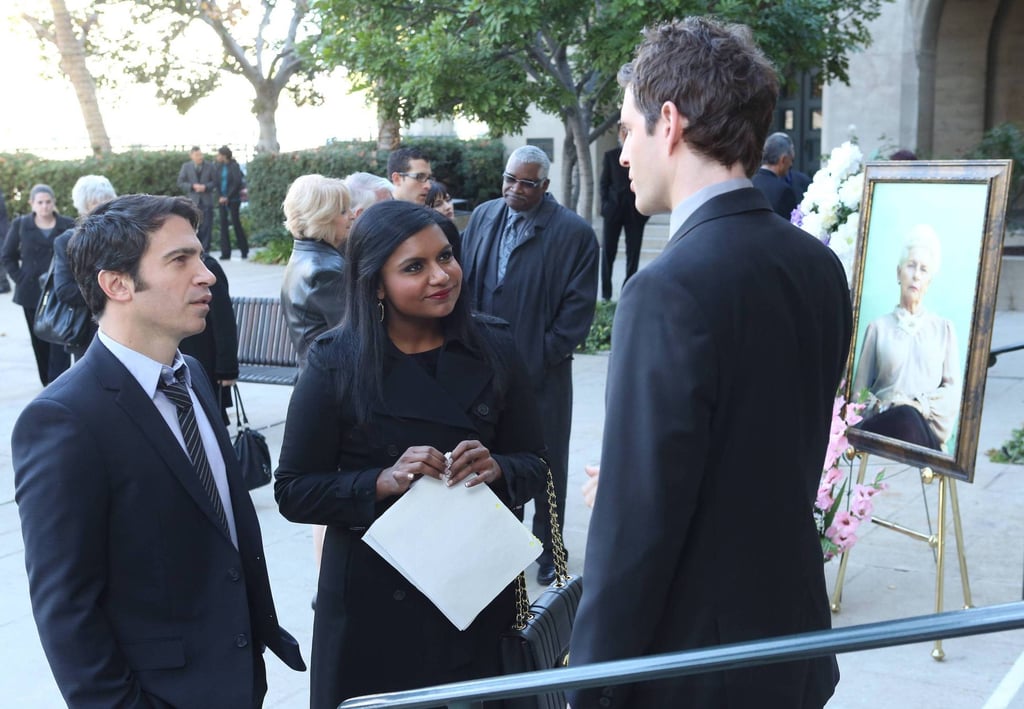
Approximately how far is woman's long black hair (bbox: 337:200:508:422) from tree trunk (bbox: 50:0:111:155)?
22.7m

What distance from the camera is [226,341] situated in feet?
23.4

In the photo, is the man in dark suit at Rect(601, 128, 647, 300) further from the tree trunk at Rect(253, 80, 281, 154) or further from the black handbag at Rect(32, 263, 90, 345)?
the tree trunk at Rect(253, 80, 281, 154)

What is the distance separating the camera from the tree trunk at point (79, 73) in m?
23.8

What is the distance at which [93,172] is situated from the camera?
74.2ft

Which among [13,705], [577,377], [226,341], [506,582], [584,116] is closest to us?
[506,582]

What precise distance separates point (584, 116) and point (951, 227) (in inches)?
322

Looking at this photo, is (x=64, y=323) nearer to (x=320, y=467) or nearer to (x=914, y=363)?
(x=320, y=467)

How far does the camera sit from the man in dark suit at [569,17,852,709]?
195 centimetres

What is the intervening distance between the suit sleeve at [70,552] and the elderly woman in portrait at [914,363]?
3.49 m

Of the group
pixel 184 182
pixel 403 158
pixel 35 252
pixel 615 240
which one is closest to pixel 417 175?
pixel 403 158

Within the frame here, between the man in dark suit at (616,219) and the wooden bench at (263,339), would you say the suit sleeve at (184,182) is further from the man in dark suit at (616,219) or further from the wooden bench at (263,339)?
the wooden bench at (263,339)

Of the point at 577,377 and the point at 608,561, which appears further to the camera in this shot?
the point at 577,377

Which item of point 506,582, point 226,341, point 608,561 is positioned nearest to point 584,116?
point 226,341

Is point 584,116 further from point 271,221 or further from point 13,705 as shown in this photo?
point 271,221
